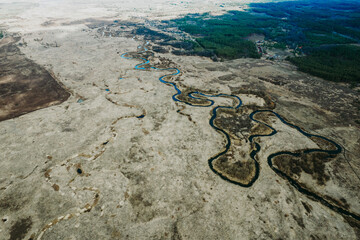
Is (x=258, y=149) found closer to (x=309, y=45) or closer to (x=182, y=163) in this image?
(x=182, y=163)

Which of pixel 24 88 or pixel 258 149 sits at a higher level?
pixel 258 149

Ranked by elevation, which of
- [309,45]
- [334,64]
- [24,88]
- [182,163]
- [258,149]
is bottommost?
[24,88]


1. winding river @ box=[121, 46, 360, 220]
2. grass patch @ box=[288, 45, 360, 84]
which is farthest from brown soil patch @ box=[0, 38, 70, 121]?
grass patch @ box=[288, 45, 360, 84]

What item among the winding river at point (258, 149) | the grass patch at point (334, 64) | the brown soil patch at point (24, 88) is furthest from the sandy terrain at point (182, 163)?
the grass patch at point (334, 64)

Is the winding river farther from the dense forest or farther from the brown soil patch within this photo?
the dense forest

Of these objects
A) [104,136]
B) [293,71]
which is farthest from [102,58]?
[293,71]

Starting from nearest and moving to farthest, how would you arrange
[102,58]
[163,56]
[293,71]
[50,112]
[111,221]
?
1. [111,221]
2. [50,112]
3. [293,71]
4. [102,58]
5. [163,56]

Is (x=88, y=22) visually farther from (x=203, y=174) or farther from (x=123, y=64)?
(x=203, y=174)

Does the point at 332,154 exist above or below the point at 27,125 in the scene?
above

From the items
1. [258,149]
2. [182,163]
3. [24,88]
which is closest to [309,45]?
[258,149]
